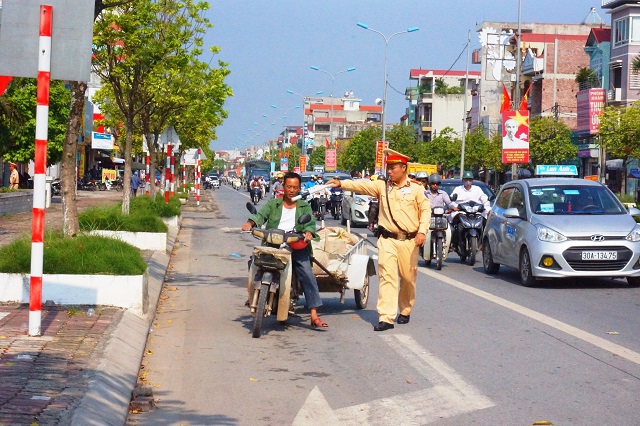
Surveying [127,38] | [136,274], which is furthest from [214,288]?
[127,38]

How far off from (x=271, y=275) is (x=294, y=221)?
0.78 metres

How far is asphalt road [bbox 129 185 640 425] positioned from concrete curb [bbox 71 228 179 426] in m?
0.16

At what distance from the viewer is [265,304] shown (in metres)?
10.1

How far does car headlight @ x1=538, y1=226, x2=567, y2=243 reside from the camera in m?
15.2

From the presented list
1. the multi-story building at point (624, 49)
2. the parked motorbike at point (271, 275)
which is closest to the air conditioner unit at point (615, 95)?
the multi-story building at point (624, 49)

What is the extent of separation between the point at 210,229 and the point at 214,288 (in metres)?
16.2

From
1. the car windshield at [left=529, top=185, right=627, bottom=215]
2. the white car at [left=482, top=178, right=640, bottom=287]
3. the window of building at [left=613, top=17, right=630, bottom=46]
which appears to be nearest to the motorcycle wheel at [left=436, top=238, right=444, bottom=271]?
the white car at [left=482, top=178, right=640, bottom=287]

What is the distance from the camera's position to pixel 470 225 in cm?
1917

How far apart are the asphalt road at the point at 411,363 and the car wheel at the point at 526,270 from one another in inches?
32.5

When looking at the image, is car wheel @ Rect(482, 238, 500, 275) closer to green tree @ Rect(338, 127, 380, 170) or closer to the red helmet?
the red helmet

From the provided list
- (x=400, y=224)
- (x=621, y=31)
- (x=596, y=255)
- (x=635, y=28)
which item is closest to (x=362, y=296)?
(x=400, y=224)

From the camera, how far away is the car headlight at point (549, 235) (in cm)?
1519

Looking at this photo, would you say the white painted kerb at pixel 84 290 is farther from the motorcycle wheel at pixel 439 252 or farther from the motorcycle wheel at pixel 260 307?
the motorcycle wheel at pixel 439 252

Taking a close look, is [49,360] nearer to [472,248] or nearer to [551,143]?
[472,248]
